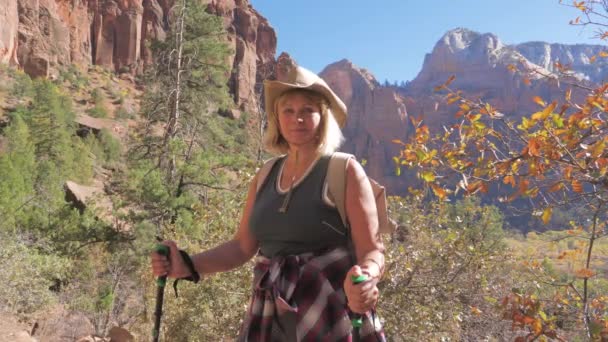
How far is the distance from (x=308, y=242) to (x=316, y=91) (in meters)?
0.51

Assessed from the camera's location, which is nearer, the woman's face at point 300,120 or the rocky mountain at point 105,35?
the woman's face at point 300,120

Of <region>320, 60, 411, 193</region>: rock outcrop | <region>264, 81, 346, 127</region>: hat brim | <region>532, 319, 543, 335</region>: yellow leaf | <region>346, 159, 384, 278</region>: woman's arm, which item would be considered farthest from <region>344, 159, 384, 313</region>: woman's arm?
<region>320, 60, 411, 193</region>: rock outcrop

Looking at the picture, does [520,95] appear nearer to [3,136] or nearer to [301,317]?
[3,136]

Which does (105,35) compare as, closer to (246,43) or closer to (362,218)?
(246,43)

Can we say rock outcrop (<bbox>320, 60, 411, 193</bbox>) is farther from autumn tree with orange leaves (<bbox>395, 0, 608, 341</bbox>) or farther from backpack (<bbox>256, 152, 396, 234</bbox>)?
backpack (<bbox>256, 152, 396, 234</bbox>)

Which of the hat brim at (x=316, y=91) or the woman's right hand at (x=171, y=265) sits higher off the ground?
the hat brim at (x=316, y=91)

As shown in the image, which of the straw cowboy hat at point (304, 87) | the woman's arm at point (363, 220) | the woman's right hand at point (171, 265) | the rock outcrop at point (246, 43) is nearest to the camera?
the woman's arm at point (363, 220)

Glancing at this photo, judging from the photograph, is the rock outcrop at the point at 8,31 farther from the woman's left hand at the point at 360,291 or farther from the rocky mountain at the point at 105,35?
the woman's left hand at the point at 360,291

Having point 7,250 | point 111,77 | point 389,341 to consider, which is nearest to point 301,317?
point 389,341

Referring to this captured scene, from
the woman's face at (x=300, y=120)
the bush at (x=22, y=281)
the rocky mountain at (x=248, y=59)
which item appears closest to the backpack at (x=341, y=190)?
the woman's face at (x=300, y=120)

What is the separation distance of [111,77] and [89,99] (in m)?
12.4

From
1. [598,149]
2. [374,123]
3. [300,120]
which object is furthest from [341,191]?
[374,123]

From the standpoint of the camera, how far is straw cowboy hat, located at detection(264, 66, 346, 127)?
4.99 ft

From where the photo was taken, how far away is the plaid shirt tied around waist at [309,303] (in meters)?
1.33
